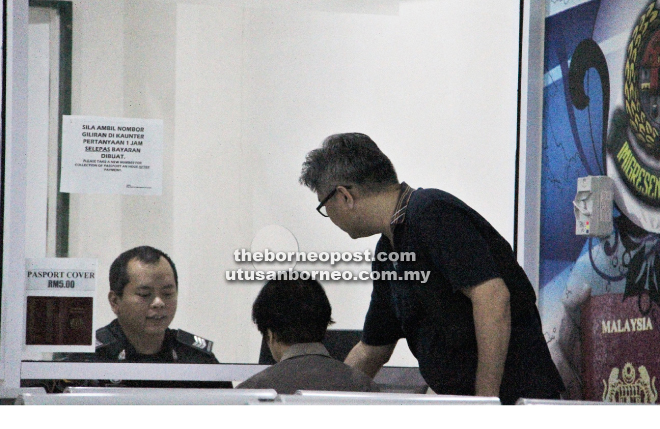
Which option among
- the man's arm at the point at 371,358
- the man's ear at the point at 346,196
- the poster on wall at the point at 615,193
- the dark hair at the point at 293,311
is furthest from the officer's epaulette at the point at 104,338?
the poster on wall at the point at 615,193

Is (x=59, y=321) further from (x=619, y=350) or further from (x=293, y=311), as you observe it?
(x=619, y=350)

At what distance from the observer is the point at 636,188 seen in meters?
2.49

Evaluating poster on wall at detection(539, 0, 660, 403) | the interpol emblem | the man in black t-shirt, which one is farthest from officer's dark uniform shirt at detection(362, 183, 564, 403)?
the interpol emblem

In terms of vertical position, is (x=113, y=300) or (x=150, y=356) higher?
(x=113, y=300)

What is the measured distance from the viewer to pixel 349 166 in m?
2.47

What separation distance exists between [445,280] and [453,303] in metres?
0.07

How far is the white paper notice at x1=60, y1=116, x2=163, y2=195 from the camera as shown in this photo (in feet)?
9.30

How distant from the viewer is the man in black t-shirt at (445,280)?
216cm

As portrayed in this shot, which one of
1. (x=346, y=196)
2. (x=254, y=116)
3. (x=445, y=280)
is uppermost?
(x=254, y=116)

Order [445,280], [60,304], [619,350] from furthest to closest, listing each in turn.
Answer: [60,304]
[619,350]
[445,280]

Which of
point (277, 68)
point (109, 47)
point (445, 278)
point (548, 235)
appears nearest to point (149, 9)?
point (109, 47)

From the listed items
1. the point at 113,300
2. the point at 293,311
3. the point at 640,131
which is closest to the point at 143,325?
the point at 113,300

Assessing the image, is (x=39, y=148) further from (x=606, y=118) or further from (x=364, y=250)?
(x=606, y=118)

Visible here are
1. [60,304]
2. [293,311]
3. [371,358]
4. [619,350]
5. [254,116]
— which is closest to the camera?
[293,311]
